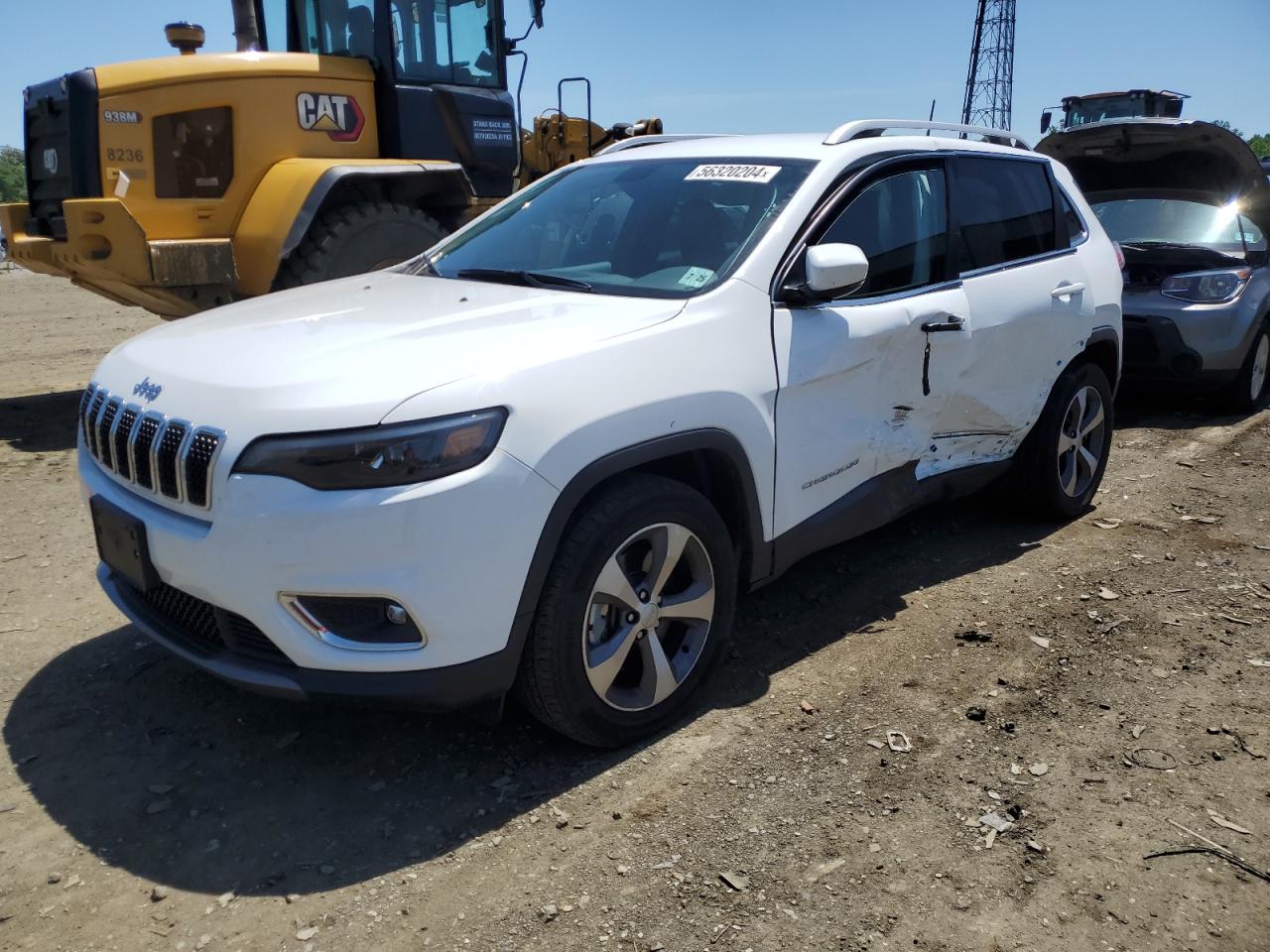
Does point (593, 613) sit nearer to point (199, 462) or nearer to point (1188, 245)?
point (199, 462)

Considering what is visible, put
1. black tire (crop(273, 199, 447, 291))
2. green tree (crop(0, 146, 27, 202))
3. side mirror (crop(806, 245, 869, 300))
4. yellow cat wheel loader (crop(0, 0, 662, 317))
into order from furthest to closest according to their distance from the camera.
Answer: green tree (crop(0, 146, 27, 202)) < black tire (crop(273, 199, 447, 291)) < yellow cat wheel loader (crop(0, 0, 662, 317)) < side mirror (crop(806, 245, 869, 300))

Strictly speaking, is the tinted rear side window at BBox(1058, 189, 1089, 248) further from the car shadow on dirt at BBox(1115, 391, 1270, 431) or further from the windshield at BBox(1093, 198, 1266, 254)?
the windshield at BBox(1093, 198, 1266, 254)

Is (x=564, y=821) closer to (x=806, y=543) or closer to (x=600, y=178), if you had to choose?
(x=806, y=543)

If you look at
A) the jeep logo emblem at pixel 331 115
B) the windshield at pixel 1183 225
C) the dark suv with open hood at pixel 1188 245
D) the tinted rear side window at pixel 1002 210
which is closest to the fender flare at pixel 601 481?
the tinted rear side window at pixel 1002 210

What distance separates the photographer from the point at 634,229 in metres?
3.84

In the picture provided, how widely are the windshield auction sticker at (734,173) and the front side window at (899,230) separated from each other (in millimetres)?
312

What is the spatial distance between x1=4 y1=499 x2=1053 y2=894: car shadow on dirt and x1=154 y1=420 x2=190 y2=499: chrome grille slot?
0.92m

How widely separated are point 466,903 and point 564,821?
0.40 m

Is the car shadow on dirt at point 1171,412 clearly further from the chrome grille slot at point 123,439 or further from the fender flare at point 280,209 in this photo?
the chrome grille slot at point 123,439

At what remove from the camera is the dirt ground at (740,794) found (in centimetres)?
250

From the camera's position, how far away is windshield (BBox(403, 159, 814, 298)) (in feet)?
11.6

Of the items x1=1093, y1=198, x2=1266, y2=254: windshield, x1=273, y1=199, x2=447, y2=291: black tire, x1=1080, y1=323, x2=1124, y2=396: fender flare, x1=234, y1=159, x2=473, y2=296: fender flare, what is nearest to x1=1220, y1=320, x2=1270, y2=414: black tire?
x1=1093, y1=198, x2=1266, y2=254: windshield

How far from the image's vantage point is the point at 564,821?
2861mm

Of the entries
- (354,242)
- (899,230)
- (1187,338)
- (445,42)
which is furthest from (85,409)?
(1187,338)
